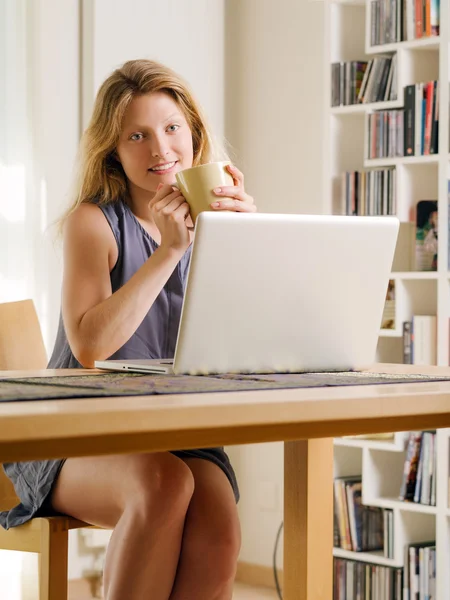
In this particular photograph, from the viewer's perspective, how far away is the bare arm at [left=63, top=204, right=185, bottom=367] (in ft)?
4.98

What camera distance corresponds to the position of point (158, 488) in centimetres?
132

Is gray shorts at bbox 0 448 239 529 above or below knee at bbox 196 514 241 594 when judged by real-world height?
above

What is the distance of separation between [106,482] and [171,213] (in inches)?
15.9

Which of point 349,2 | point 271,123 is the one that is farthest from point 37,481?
point 271,123

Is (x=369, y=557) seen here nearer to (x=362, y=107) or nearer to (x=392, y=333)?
(x=392, y=333)

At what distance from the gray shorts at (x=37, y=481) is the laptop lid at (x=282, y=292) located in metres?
0.36

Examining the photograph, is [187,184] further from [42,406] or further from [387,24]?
[387,24]

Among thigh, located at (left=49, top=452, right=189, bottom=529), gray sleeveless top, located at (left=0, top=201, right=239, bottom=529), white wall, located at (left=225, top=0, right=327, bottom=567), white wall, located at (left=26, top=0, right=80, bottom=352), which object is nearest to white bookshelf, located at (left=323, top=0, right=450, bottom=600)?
white wall, located at (left=225, top=0, right=327, bottom=567)

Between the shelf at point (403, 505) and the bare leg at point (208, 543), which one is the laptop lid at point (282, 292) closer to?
the bare leg at point (208, 543)

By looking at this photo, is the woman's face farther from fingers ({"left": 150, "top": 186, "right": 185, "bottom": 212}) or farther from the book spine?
the book spine

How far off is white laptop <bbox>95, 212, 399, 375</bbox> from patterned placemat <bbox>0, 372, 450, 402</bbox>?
4cm

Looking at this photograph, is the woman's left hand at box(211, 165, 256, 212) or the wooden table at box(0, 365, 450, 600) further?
the woman's left hand at box(211, 165, 256, 212)

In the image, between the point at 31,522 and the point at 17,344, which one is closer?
the point at 31,522

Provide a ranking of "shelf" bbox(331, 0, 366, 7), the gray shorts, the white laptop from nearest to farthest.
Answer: the white laptop
the gray shorts
"shelf" bbox(331, 0, 366, 7)
